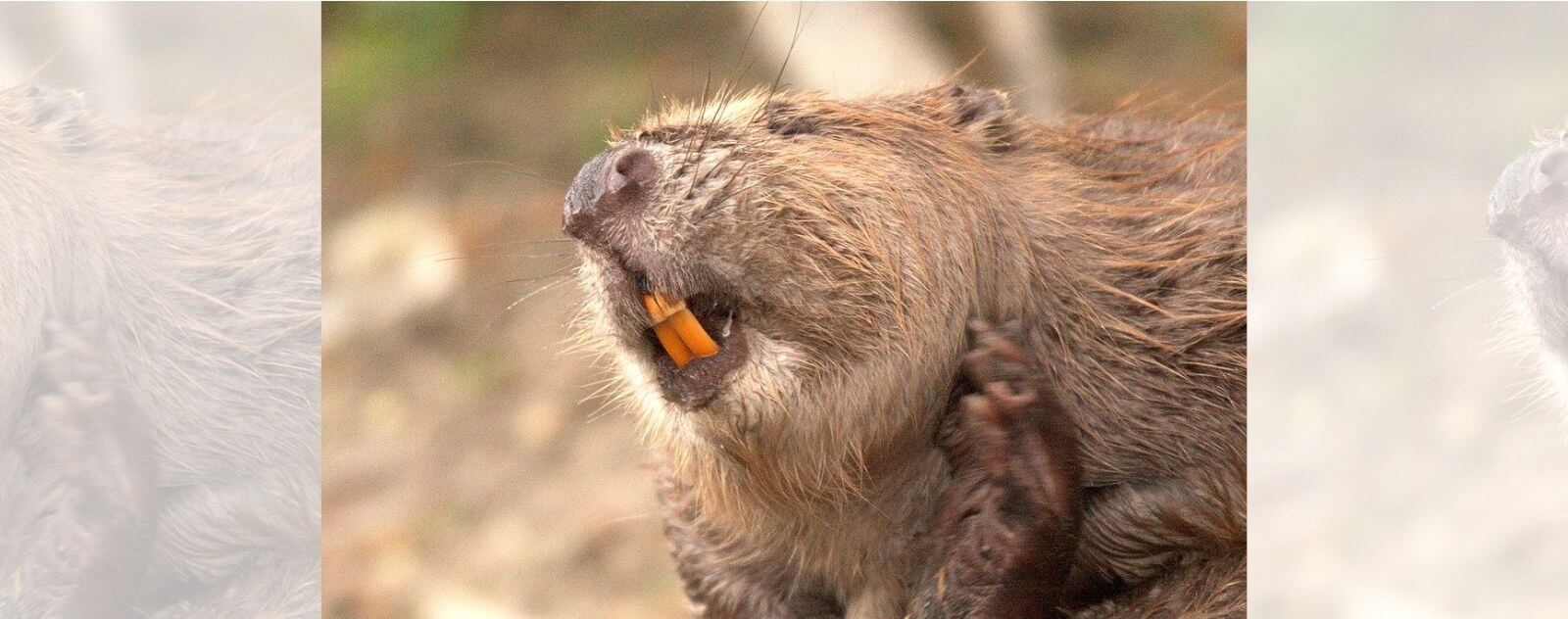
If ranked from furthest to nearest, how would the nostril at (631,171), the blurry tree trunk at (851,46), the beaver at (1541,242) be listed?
1. the blurry tree trunk at (851,46)
2. the beaver at (1541,242)
3. the nostril at (631,171)

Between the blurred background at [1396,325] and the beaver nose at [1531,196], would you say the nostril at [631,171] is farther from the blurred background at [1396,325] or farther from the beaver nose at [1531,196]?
the beaver nose at [1531,196]

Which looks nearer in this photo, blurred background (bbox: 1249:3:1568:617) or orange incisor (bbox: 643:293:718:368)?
orange incisor (bbox: 643:293:718:368)

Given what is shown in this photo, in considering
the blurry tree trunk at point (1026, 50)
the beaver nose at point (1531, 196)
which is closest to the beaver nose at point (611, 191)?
the blurry tree trunk at point (1026, 50)

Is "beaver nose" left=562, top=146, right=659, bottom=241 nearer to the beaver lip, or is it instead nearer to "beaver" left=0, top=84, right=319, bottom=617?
the beaver lip

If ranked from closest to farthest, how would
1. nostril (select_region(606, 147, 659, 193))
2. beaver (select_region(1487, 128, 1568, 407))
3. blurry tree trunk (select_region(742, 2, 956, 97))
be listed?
nostril (select_region(606, 147, 659, 193)) < beaver (select_region(1487, 128, 1568, 407)) < blurry tree trunk (select_region(742, 2, 956, 97))

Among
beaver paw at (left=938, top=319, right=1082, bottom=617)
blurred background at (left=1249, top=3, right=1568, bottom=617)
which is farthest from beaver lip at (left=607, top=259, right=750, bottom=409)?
blurred background at (left=1249, top=3, right=1568, bottom=617)

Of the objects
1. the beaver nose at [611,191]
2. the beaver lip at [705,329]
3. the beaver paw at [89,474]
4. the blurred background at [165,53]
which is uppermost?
the blurred background at [165,53]

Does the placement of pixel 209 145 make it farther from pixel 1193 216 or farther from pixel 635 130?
pixel 1193 216
